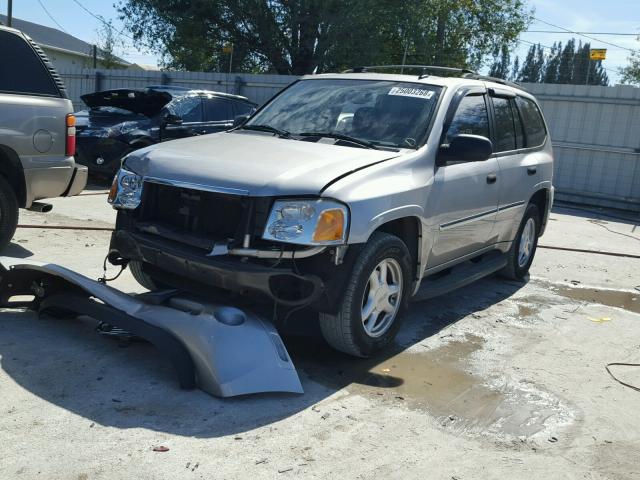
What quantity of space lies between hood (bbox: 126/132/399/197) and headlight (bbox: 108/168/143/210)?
0.05m

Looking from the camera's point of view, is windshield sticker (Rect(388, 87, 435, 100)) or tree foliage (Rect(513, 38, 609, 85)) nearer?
windshield sticker (Rect(388, 87, 435, 100))

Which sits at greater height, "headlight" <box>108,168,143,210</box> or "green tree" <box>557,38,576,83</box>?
"green tree" <box>557,38,576,83</box>

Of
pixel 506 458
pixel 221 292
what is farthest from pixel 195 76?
pixel 506 458

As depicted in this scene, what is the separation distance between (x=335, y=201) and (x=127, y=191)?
1.46 metres

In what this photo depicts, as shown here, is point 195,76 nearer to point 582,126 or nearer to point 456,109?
point 582,126

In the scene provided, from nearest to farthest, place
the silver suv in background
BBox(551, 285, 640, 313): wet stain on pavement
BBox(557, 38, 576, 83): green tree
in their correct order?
the silver suv in background → BBox(551, 285, 640, 313): wet stain on pavement → BBox(557, 38, 576, 83): green tree

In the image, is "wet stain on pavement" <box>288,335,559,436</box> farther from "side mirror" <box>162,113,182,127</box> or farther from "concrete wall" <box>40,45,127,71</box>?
"concrete wall" <box>40,45,127,71</box>

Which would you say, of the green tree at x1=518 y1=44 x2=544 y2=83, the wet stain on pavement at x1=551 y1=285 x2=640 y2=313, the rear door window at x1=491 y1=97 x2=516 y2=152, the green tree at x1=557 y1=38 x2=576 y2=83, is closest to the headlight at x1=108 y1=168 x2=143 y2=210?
the rear door window at x1=491 y1=97 x2=516 y2=152

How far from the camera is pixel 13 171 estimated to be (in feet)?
19.5

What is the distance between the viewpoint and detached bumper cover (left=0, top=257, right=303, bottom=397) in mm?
3662

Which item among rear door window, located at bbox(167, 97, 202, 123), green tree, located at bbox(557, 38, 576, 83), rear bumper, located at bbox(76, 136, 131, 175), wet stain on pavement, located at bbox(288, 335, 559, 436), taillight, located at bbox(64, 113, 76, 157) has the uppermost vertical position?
green tree, located at bbox(557, 38, 576, 83)

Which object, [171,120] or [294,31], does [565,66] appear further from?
[171,120]

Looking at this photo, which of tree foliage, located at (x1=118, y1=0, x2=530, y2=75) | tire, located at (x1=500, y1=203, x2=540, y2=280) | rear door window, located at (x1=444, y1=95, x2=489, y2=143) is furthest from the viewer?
tree foliage, located at (x1=118, y1=0, x2=530, y2=75)

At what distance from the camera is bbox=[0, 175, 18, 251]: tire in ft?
19.2
